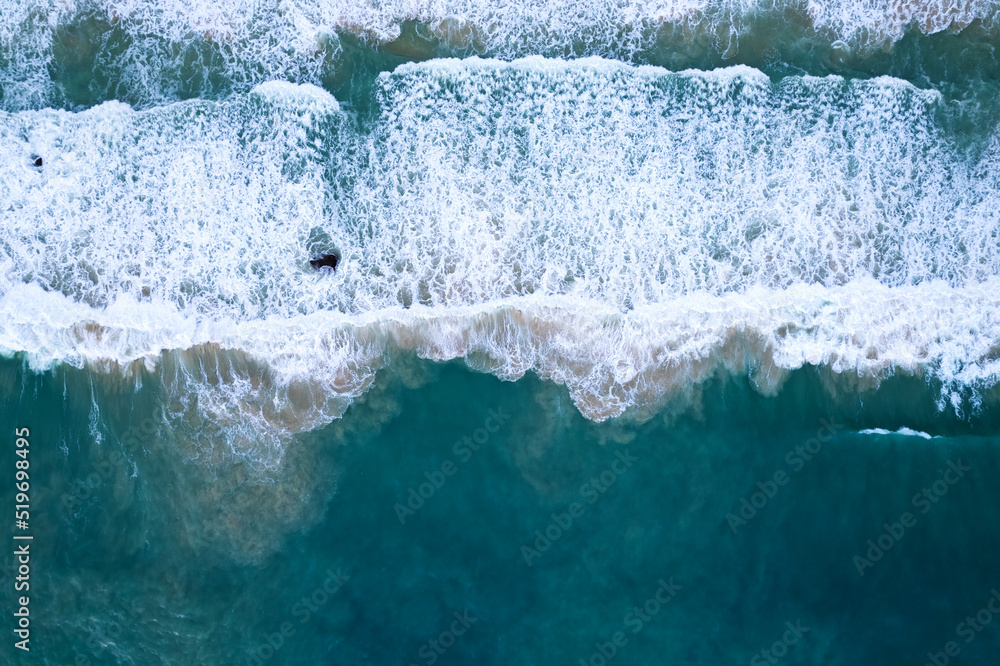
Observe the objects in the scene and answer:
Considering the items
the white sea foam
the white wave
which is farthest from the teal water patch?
the white sea foam

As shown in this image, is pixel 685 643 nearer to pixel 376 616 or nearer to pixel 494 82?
pixel 376 616

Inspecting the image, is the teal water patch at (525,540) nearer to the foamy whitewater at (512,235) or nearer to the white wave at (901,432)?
the white wave at (901,432)

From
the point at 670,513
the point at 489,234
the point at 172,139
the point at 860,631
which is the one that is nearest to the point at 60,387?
the point at 172,139

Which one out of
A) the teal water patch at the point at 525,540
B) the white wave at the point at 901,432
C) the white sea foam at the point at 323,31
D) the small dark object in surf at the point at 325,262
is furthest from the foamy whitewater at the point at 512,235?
the teal water patch at the point at 525,540

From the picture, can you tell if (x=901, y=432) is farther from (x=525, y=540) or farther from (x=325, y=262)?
(x=325, y=262)

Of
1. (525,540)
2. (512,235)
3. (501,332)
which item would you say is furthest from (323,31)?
(525,540)

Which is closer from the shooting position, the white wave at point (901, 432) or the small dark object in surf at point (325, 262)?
the white wave at point (901, 432)
